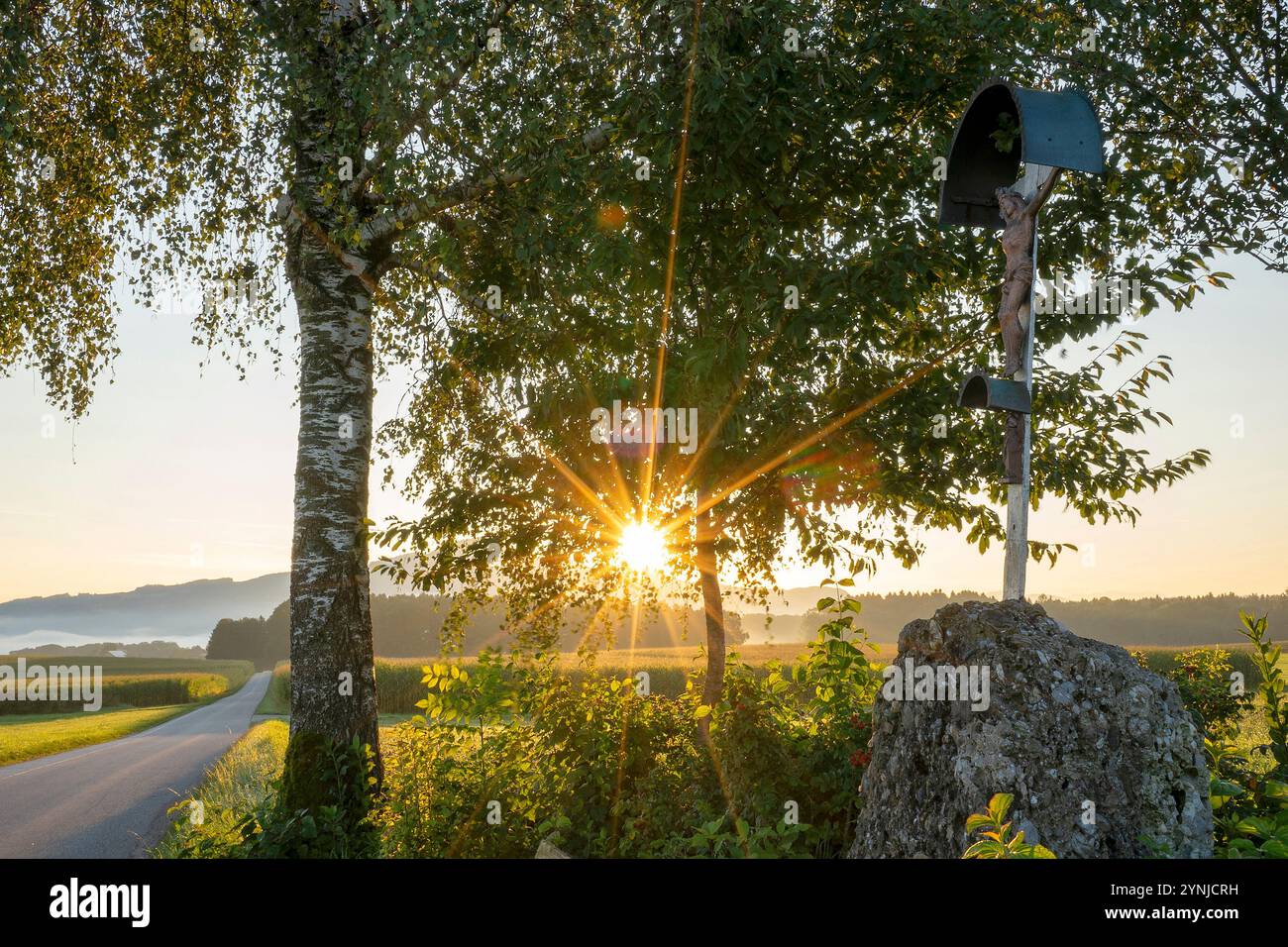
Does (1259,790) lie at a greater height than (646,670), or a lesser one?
greater

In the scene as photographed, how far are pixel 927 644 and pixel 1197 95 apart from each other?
10.4 m

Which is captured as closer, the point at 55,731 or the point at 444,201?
the point at 444,201

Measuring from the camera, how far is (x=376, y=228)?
9195mm

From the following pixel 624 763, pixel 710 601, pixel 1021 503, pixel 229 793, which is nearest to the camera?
pixel 1021 503

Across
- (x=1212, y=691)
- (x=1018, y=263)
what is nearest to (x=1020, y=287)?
(x=1018, y=263)

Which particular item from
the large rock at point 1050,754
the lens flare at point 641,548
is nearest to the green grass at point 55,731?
the lens flare at point 641,548

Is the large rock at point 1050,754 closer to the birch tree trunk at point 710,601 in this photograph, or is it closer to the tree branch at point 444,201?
the birch tree trunk at point 710,601

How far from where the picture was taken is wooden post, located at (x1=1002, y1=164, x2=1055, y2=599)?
450 cm

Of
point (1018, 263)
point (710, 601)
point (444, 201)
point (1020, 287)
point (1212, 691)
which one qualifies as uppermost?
point (444, 201)

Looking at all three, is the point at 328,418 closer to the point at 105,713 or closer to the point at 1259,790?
the point at 1259,790

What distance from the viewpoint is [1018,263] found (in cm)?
468

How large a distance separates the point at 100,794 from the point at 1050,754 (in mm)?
16449

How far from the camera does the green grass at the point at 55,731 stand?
21.6 meters

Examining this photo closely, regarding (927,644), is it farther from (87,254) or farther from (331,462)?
(87,254)
